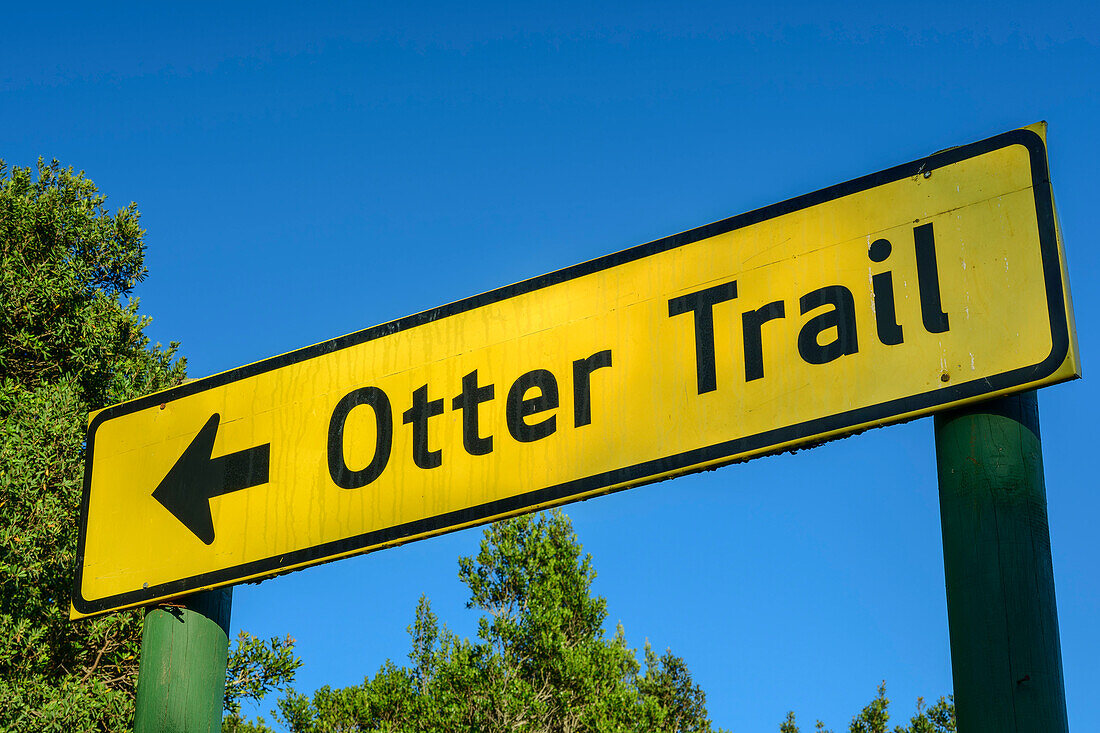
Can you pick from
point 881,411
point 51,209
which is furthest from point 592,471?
point 51,209

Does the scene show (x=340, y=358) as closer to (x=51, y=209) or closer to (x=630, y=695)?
(x=51, y=209)

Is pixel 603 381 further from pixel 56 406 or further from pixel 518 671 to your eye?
pixel 518 671

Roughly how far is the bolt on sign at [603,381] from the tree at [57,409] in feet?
25.6

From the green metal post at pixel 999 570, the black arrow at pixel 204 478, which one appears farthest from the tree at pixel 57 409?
the green metal post at pixel 999 570

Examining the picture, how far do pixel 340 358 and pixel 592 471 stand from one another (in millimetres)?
917

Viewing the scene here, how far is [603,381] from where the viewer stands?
2.62m

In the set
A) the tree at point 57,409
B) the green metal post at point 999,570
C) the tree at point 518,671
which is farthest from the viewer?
the tree at point 518,671

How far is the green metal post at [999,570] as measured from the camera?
1.89 m

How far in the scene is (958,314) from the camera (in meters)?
2.15

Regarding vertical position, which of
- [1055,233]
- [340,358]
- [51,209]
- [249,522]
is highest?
[51,209]

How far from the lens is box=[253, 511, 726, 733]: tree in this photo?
21.9 meters

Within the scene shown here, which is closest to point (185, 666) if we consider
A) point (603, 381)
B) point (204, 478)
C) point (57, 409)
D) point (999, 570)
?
point (204, 478)

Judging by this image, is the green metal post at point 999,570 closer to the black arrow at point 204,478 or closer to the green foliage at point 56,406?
the black arrow at point 204,478

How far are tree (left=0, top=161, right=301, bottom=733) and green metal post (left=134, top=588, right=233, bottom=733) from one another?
25.6 feet
